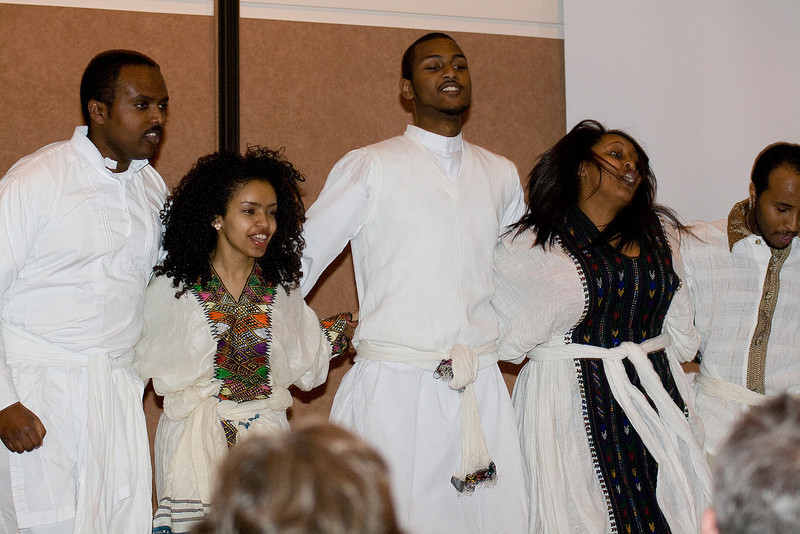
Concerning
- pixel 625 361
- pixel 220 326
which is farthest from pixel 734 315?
pixel 220 326

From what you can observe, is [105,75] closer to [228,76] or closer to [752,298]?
[228,76]

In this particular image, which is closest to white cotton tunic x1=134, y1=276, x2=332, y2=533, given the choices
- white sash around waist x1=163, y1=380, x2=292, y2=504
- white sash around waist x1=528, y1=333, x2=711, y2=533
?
white sash around waist x1=163, y1=380, x2=292, y2=504

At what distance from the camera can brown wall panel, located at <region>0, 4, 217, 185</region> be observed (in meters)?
3.68

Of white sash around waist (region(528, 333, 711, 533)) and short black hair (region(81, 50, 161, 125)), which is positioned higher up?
short black hair (region(81, 50, 161, 125))

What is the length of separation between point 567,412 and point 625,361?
0.27 meters

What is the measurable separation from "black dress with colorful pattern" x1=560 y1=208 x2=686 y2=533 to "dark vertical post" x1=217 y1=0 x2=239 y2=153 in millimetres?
1476

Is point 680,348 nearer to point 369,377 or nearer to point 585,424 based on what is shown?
point 585,424

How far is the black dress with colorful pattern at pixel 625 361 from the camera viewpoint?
3.11 meters

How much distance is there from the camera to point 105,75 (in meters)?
2.86

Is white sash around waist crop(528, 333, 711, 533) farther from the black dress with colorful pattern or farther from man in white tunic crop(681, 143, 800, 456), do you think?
man in white tunic crop(681, 143, 800, 456)

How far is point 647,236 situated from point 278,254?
1289 millimetres

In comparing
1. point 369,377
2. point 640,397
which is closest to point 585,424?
point 640,397

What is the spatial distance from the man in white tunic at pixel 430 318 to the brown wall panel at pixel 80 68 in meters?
1.00

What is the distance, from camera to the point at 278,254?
307 centimetres
